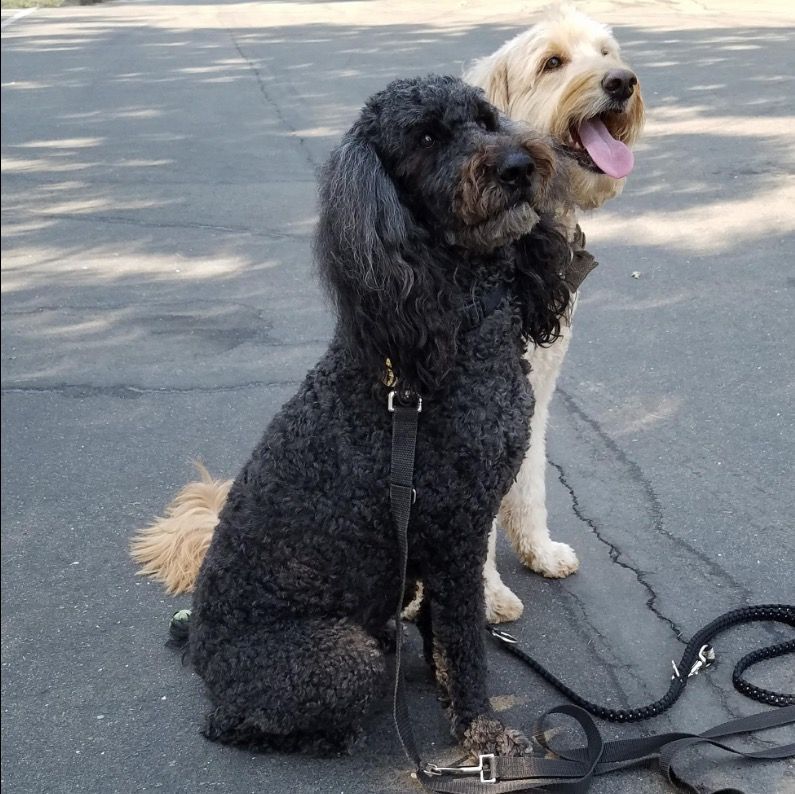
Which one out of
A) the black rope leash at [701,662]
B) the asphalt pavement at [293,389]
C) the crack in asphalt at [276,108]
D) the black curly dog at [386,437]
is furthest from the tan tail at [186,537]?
the crack in asphalt at [276,108]

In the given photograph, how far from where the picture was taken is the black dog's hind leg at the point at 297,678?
2576 millimetres

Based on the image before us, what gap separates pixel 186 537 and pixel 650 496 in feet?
5.84

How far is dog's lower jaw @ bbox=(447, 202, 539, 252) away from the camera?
2.30 meters

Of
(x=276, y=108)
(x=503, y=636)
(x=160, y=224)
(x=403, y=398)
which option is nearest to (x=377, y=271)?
(x=403, y=398)

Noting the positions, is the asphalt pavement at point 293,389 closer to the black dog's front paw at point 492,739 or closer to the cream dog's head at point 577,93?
the black dog's front paw at point 492,739

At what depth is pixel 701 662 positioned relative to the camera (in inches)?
116

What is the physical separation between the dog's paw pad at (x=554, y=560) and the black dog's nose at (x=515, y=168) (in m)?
1.59

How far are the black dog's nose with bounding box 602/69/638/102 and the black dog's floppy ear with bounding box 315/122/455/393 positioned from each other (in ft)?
3.09

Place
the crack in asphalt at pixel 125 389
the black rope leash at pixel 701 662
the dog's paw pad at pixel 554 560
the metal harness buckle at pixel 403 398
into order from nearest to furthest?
the metal harness buckle at pixel 403 398, the black rope leash at pixel 701 662, the dog's paw pad at pixel 554 560, the crack in asphalt at pixel 125 389

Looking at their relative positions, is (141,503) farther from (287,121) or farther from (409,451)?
(287,121)

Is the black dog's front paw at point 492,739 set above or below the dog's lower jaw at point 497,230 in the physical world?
below

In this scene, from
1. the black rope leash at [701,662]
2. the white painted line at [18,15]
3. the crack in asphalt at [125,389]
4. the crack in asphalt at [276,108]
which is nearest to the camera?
the black rope leash at [701,662]

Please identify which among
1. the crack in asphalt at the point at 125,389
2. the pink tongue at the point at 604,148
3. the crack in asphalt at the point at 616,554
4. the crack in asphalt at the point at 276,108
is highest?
the pink tongue at the point at 604,148

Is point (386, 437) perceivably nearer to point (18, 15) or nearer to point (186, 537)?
point (186, 537)
